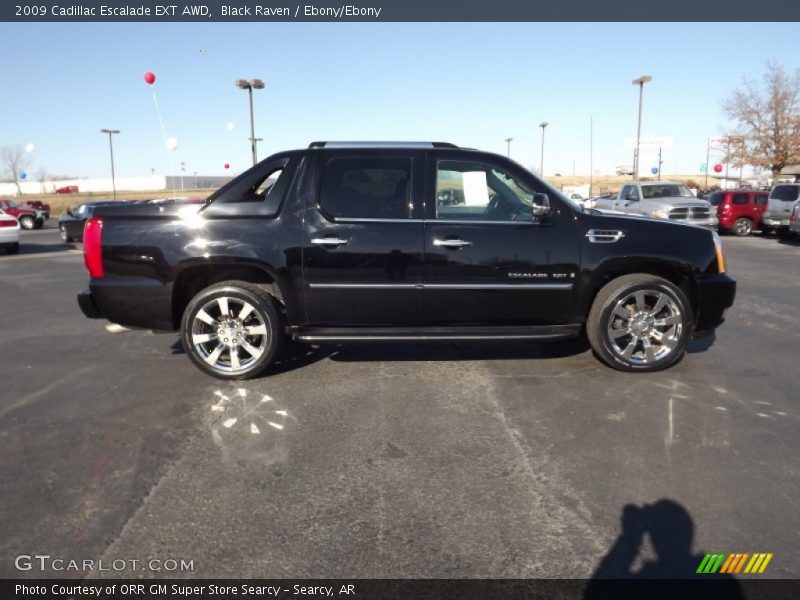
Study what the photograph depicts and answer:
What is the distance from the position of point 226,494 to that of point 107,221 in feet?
8.96

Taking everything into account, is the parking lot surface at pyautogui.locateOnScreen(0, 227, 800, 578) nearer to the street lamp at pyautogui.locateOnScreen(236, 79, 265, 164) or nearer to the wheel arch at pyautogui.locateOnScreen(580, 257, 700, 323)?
the wheel arch at pyautogui.locateOnScreen(580, 257, 700, 323)

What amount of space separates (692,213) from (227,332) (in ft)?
55.3

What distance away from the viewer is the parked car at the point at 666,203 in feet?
57.8

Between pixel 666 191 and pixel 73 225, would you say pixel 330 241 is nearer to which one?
pixel 666 191

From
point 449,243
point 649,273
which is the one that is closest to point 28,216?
point 449,243

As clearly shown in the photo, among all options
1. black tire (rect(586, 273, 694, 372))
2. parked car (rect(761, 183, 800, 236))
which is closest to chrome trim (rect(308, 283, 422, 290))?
black tire (rect(586, 273, 694, 372))

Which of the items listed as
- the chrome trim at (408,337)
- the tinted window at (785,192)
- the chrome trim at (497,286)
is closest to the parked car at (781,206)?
the tinted window at (785,192)

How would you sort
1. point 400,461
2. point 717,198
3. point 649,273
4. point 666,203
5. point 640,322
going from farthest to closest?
1. point 717,198
2. point 666,203
3. point 649,273
4. point 640,322
5. point 400,461

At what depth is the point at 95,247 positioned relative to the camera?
15.1 feet

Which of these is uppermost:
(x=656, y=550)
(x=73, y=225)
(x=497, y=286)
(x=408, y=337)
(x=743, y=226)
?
(x=497, y=286)

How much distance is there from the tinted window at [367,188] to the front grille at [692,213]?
15449 mm

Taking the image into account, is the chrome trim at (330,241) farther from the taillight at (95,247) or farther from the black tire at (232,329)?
the taillight at (95,247)

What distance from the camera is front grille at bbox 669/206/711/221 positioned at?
1759 cm

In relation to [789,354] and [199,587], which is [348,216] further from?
[789,354]
